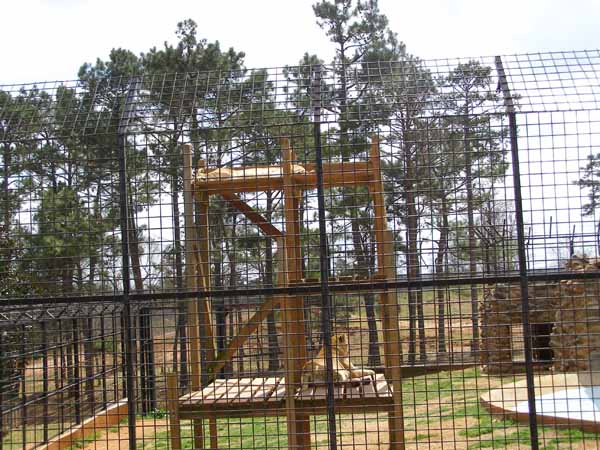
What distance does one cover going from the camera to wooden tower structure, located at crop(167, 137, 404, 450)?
19.4 feet

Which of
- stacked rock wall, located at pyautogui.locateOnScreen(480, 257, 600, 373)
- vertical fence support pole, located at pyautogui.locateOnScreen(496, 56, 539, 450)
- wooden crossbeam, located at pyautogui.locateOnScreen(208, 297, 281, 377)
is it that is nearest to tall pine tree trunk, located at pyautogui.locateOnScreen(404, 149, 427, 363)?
vertical fence support pole, located at pyautogui.locateOnScreen(496, 56, 539, 450)

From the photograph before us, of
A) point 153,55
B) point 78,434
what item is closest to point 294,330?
point 78,434

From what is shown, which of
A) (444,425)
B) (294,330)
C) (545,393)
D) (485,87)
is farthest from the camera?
(545,393)

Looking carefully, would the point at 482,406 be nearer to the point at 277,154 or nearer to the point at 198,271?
the point at 198,271

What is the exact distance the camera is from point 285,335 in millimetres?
5562

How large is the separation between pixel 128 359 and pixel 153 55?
14326mm

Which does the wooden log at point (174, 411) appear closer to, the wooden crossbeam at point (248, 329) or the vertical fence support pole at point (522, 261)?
the wooden crossbeam at point (248, 329)

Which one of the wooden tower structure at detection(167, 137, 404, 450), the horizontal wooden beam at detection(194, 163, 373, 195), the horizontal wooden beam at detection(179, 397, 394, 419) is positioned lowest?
the horizontal wooden beam at detection(179, 397, 394, 419)

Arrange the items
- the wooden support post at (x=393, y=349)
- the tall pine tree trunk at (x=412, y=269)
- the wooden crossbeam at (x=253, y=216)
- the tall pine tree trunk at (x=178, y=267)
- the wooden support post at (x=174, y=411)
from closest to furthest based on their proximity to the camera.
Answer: the tall pine tree trunk at (x=412, y=269)
the tall pine tree trunk at (x=178, y=267)
the wooden support post at (x=393, y=349)
the wooden support post at (x=174, y=411)
the wooden crossbeam at (x=253, y=216)

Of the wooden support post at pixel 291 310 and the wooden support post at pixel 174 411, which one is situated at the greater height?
Answer: the wooden support post at pixel 291 310


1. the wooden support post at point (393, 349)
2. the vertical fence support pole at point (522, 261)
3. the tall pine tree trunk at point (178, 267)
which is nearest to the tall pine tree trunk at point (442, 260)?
the wooden support post at point (393, 349)

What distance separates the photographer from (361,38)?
63.1ft

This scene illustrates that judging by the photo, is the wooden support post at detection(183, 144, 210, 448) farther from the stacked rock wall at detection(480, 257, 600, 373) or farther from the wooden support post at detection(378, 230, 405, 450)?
the stacked rock wall at detection(480, 257, 600, 373)

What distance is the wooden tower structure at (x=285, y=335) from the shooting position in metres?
5.91
